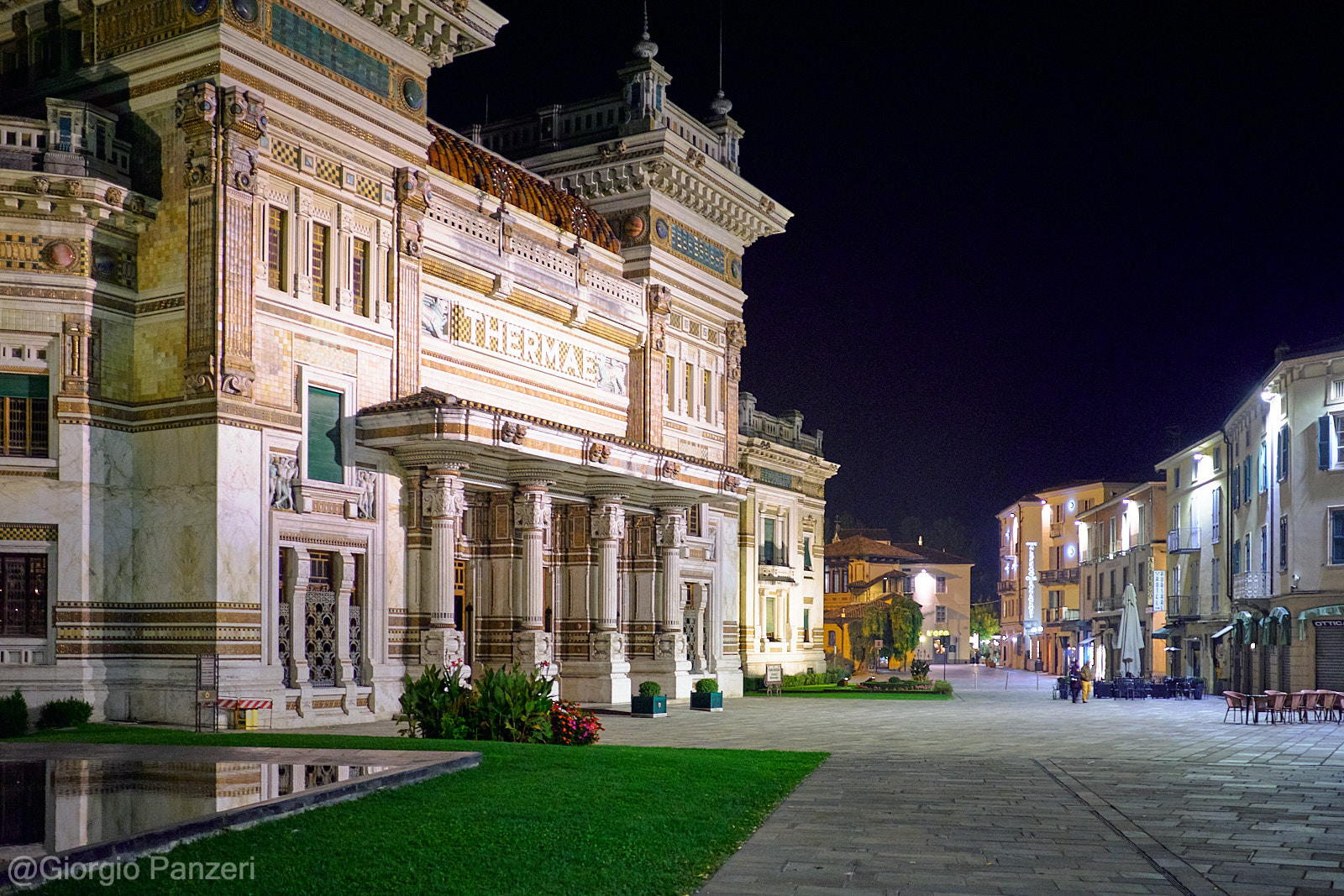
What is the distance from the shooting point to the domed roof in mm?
33375

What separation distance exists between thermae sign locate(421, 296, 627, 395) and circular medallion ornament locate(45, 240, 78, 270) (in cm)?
839

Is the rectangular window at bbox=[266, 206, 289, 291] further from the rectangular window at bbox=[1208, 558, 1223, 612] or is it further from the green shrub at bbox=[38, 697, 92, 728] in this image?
the rectangular window at bbox=[1208, 558, 1223, 612]

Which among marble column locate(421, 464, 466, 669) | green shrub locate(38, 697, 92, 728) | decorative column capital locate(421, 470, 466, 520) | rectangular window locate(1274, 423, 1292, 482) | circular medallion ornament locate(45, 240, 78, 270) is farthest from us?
rectangular window locate(1274, 423, 1292, 482)

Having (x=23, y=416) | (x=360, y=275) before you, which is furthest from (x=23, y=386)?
(x=360, y=275)

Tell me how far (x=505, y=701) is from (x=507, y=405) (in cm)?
1454

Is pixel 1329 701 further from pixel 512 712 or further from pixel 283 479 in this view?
pixel 283 479

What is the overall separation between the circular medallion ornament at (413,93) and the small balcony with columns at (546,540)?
712 centimetres

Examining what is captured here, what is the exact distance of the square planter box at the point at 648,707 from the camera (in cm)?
2933

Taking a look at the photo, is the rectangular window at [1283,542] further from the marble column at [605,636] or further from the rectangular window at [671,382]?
the marble column at [605,636]

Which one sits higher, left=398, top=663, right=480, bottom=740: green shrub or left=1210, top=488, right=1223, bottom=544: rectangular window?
left=1210, top=488, right=1223, bottom=544: rectangular window

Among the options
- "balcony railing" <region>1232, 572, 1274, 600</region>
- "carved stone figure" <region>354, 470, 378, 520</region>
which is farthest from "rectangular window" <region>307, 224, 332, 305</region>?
"balcony railing" <region>1232, 572, 1274, 600</region>

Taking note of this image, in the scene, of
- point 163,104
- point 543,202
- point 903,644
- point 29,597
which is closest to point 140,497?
point 29,597

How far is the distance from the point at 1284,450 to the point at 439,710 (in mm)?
33331

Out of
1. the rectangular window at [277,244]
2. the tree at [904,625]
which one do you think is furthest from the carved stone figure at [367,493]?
the tree at [904,625]
